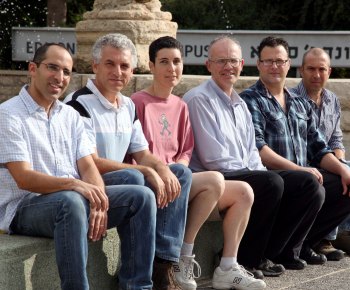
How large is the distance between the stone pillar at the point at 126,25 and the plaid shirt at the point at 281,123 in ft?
9.25

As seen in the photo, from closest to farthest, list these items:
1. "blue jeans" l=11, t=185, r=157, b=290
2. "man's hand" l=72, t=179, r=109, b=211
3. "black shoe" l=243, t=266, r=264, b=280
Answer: "blue jeans" l=11, t=185, r=157, b=290
"man's hand" l=72, t=179, r=109, b=211
"black shoe" l=243, t=266, r=264, b=280

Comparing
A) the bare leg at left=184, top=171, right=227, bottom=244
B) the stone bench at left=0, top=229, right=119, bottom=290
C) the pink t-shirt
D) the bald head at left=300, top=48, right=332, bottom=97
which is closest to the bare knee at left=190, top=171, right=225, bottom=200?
the bare leg at left=184, top=171, right=227, bottom=244

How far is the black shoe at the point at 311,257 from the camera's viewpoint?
7285 millimetres

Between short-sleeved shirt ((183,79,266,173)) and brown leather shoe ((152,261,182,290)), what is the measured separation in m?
0.98

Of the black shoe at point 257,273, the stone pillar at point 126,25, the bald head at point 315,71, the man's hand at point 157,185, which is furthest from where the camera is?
the stone pillar at point 126,25

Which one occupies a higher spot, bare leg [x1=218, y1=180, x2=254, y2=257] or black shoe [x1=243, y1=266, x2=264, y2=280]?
bare leg [x1=218, y1=180, x2=254, y2=257]

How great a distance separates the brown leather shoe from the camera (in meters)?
5.91

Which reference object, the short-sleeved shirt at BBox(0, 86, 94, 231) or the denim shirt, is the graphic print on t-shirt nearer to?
the short-sleeved shirt at BBox(0, 86, 94, 231)

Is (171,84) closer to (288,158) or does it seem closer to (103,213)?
(288,158)

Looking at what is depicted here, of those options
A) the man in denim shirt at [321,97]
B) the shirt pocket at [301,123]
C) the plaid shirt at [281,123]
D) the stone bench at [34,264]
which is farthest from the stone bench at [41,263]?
the man in denim shirt at [321,97]

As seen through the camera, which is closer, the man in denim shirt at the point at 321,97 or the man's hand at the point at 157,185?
the man's hand at the point at 157,185

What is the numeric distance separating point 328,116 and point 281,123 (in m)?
0.81

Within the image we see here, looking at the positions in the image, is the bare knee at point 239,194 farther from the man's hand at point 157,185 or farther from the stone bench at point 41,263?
the stone bench at point 41,263

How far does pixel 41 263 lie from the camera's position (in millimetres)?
5391
